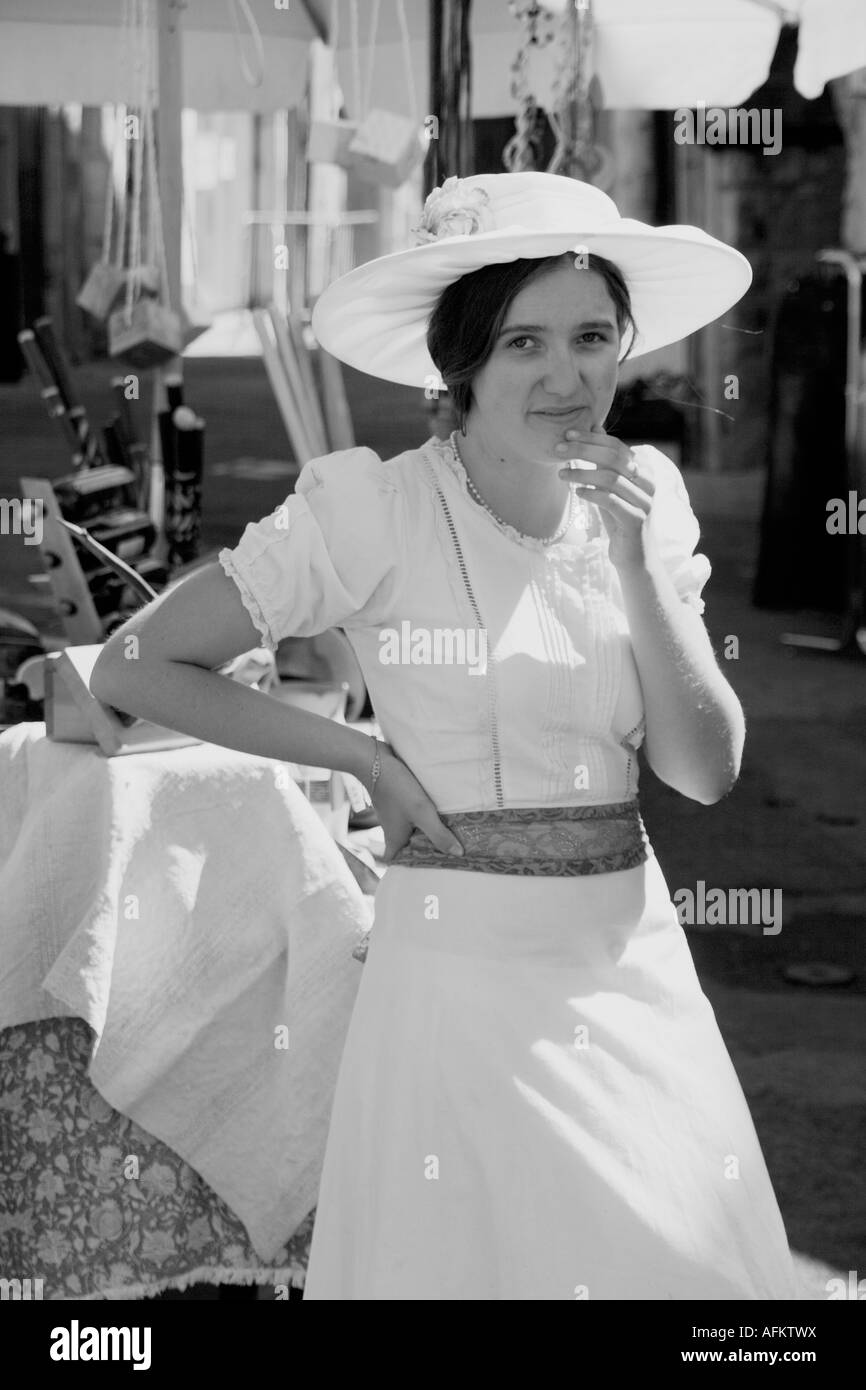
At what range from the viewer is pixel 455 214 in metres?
2.00

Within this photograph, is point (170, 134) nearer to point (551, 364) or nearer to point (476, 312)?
point (476, 312)

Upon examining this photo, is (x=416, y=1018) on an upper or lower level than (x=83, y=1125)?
upper

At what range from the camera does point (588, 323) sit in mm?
1969

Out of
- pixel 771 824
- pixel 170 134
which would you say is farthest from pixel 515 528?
pixel 771 824

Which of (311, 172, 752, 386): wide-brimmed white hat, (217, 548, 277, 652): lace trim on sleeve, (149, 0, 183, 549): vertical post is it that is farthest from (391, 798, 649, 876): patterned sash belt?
(149, 0, 183, 549): vertical post

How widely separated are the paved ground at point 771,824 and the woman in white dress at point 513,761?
132 cm

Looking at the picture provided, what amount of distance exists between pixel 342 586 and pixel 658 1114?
0.67 m

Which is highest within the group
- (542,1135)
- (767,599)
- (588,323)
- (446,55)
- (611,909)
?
(446,55)

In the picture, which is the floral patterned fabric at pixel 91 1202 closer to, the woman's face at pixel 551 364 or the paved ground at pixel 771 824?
the paved ground at pixel 771 824

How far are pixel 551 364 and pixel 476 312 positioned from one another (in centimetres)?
12

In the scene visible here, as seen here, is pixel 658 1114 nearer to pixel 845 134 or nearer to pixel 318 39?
pixel 318 39

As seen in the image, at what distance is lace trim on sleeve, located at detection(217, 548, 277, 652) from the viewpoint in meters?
1.98
